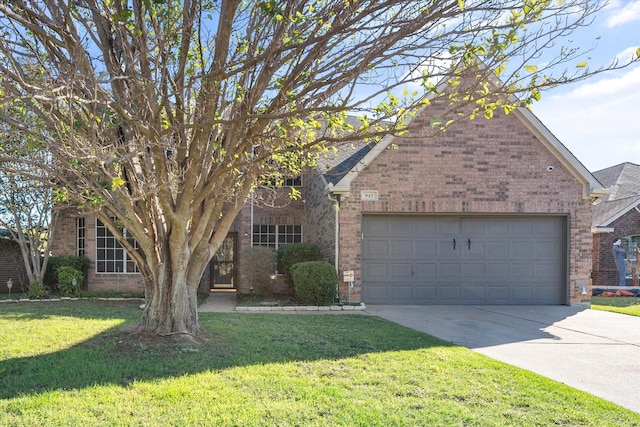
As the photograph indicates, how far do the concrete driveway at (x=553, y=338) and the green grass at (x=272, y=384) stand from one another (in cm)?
54

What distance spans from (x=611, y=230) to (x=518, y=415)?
58.6 feet

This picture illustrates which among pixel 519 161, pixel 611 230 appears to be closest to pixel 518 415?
pixel 519 161

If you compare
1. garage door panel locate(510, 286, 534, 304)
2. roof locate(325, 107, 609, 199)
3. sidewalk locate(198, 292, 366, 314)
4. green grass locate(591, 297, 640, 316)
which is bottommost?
green grass locate(591, 297, 640, 316)

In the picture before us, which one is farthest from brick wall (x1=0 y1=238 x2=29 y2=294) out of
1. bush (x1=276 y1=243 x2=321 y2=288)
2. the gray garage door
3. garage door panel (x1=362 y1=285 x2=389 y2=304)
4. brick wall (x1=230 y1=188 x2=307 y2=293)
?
the gray garage door

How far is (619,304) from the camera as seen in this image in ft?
46.0

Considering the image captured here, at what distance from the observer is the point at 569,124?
7523 mm

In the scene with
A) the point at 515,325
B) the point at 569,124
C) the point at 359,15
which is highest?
the point at 359,15

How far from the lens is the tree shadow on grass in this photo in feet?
17.0

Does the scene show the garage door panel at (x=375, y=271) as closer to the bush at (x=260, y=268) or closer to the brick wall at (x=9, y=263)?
the bush at (x=260, y=268)

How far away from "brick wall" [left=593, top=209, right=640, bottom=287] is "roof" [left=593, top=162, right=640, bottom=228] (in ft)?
0.98

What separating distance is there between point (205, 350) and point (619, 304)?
1290 centimetres

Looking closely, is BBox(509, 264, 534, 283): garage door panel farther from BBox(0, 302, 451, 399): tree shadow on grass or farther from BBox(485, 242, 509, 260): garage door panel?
BBox(0, 302, 451, 399): tree shadow on grass

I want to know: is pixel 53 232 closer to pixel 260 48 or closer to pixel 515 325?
pixel 260 48

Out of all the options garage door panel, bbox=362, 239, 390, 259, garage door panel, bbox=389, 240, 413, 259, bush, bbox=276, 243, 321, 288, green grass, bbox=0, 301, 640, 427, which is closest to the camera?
green grass, bbox=0, 301, 640, 427
